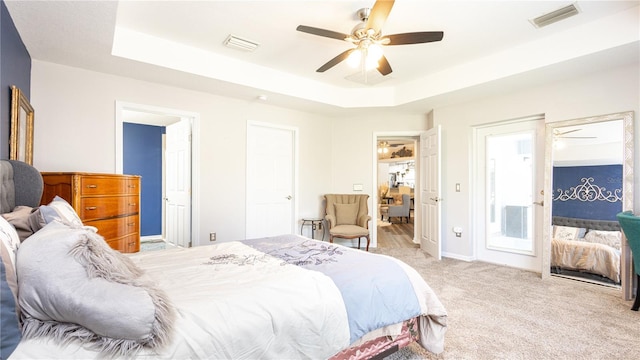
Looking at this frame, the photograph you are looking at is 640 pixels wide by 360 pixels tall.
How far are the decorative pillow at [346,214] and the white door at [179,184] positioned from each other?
7.51 ft

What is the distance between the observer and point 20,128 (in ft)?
7.97

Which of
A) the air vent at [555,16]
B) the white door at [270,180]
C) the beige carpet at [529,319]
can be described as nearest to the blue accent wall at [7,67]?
the white door at [270,180]

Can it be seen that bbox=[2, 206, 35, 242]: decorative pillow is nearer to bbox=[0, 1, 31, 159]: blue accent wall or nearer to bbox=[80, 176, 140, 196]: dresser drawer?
bbox=[0, 1, 31, 159]: blue accent wall

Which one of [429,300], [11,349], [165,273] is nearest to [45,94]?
[165,273]

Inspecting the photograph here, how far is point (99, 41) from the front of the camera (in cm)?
262

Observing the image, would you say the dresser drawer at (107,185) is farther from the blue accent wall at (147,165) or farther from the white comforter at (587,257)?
the white comforter at (587,257)

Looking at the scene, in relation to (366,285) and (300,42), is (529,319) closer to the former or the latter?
(366,285)

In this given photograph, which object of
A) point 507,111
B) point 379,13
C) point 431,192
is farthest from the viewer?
point 431,192

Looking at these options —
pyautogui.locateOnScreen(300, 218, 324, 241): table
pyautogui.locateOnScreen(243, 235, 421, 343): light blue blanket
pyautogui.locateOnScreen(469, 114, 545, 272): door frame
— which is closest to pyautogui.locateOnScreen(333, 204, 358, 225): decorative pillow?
pyautogui.locateOnScreen(300, 218, 324, 241): table

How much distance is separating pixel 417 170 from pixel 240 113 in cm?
394

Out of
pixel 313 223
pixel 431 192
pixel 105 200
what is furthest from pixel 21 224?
pixel 431 192

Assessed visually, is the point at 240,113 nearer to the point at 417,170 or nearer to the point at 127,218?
the point at 127,218

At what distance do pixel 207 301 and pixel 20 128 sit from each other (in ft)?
8.23

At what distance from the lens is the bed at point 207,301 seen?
0.95m
